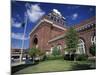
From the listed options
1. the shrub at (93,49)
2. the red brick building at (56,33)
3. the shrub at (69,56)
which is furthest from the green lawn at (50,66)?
the shrub at (93,49)

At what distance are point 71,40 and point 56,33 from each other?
265 millimetres

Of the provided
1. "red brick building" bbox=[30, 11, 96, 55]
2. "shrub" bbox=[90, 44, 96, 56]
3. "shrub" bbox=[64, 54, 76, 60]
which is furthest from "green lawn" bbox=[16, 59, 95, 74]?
"shrub" bbox=[90, 44, 96, 56]

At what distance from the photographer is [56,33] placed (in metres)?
2.96

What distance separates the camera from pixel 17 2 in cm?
267

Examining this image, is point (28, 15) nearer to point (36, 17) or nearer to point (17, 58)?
point (36, 17)

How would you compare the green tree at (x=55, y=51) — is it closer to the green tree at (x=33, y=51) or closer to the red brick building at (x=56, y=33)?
the red brick building at (x=56, y=33)

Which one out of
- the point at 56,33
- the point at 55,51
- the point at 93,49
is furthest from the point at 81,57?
the point at 56,33

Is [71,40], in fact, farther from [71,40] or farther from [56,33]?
[56,33]

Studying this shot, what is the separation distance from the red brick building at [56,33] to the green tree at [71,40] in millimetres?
58

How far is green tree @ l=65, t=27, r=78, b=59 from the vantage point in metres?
2.99

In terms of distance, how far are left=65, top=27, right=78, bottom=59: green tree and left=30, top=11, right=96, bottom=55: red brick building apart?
0.06 metres

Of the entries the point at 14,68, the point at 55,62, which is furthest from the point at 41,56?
the point at 14,68

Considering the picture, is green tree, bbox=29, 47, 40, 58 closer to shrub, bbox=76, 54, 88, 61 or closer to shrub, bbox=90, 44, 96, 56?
shrub, bbox=76, 54, 88, 61

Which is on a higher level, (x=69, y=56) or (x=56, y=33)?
(x=56, y=33)
